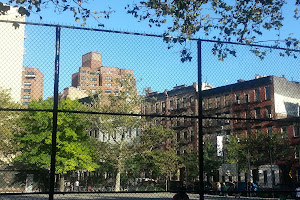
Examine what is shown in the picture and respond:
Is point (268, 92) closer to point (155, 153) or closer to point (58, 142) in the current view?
point (155, 153)

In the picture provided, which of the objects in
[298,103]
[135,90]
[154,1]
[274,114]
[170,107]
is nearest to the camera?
[154,1]

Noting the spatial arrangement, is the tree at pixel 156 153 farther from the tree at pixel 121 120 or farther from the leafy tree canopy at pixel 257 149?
the leafy tree canopy at pixel 257 149

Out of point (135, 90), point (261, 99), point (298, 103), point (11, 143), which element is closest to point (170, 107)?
point (261, 99)

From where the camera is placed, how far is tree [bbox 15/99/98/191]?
4191cm

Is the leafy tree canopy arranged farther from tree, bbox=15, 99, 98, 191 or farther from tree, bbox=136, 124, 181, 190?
tree, bbox=15, 99, 98, 191

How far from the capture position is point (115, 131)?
42500 millimetres

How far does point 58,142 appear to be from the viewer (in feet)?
145

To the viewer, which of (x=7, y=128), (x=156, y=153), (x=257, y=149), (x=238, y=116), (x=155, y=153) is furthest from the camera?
(x=238, y=116)

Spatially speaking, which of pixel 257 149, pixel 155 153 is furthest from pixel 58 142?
pixel 257 149

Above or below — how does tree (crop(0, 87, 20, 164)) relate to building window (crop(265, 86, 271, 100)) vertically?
below

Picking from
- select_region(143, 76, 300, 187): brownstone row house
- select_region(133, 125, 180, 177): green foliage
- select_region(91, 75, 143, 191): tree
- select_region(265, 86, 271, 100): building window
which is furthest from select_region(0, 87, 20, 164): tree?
select_region(265, 86, 271, 100): building window

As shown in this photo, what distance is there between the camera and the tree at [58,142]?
4191 cm

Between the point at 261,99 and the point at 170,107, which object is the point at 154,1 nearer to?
the point at 261,99

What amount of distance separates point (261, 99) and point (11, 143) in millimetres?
30826
